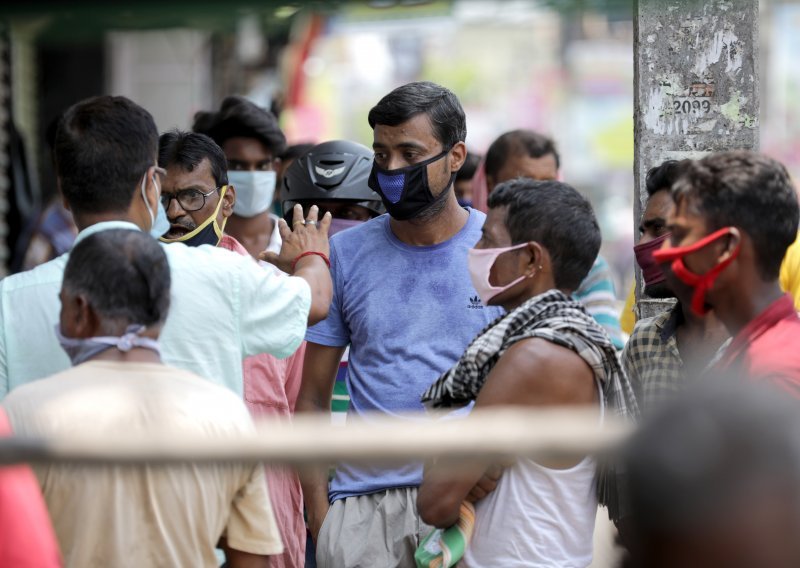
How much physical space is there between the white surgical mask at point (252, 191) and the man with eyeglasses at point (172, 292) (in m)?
2.09

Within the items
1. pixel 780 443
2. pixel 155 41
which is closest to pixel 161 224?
pixel 780 443

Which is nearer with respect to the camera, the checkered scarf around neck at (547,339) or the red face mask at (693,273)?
the red face mask at (693,273)

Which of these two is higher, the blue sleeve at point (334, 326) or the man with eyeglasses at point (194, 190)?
the man with eyeglasses at point (194, 190)

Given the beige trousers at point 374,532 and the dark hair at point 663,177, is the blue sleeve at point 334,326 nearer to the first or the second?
the beige trousers at point 374,532

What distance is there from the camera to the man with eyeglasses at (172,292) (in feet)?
11.0

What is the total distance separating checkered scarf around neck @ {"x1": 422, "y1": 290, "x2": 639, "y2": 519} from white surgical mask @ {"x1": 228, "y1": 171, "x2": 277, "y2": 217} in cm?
230

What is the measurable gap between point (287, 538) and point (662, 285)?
1467mm

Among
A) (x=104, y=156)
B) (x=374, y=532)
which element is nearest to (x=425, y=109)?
(x=104, y=156)

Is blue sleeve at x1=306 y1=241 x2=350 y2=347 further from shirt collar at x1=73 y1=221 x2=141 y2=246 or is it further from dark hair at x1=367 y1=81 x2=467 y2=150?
shirt collar at x1=73 y1=221 x2=141 y2=246

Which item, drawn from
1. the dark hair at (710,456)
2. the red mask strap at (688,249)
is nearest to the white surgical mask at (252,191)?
the red mask strap at (688,249)

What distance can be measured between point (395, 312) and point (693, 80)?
4.39ft

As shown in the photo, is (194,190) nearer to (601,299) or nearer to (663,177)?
(663,177)

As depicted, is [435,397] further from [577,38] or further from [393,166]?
[577,38]

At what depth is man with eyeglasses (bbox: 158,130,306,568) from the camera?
4277mm
